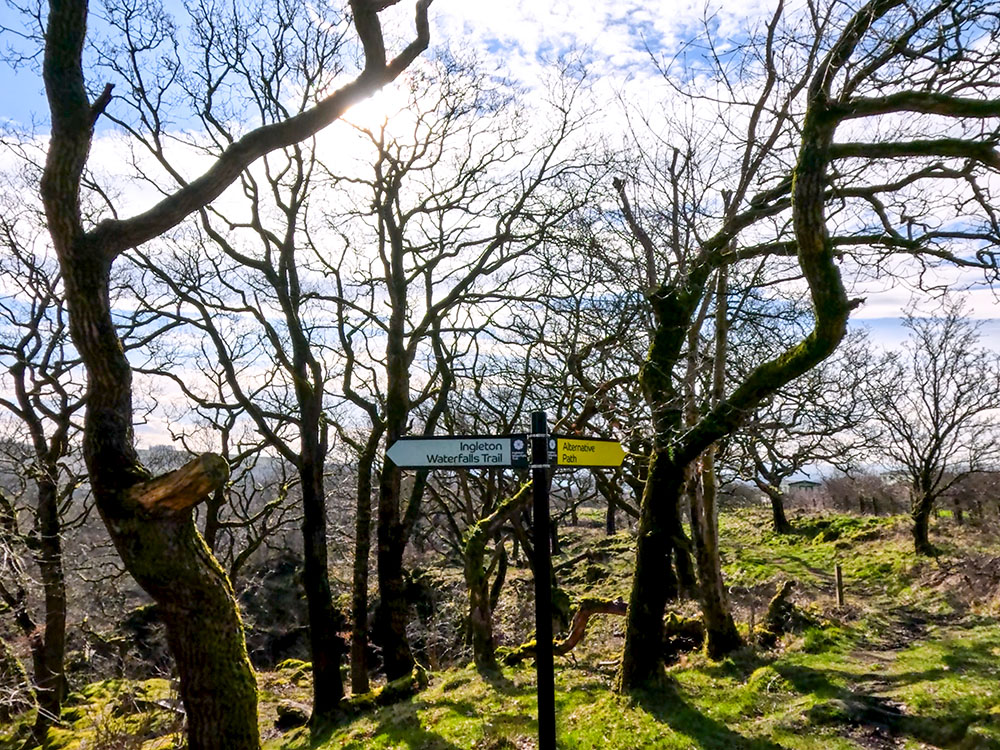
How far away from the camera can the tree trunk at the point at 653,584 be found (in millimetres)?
7113

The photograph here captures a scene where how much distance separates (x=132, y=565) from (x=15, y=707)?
12.3 metres

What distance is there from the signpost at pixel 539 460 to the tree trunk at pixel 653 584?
9.53ft

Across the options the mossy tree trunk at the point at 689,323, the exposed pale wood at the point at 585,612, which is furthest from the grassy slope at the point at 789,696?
the mossy tree trunk at the point at 689,323

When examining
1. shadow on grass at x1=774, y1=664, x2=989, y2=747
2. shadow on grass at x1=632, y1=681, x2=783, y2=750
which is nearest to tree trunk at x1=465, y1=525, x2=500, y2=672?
shadow on grass at x1=632, y1=681, x2=783, y2=750

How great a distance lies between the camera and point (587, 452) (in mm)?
4219

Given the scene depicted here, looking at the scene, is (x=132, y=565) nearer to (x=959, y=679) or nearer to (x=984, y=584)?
(x=959, y=679)

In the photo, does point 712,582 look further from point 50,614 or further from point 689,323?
point 50,614

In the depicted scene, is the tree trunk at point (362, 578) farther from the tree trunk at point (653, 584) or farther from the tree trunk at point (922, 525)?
the tree trunk at point (922, 525)

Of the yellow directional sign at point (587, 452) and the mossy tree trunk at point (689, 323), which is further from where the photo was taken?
the mossy tree trunk at point (689, 323)

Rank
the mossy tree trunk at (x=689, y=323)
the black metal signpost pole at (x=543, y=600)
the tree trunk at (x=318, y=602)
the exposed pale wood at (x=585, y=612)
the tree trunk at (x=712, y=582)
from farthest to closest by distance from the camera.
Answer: the exposed pale wood at (x=585, y=612) → the tree trunk at (x=318, y=602) → the tree trunk at (x=712, y=582) → the mossy tree trunk at (x=689, y=323) → the black metal signpost pole at (x=543, y=600)

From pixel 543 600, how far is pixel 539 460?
0.82 m

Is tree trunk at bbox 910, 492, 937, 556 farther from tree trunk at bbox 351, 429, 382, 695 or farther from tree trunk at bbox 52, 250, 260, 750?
tree trunk at bbox 52, 250, 260, 750

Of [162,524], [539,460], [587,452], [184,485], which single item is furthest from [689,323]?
[162,524]

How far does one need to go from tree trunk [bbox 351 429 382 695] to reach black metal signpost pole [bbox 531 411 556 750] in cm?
793
